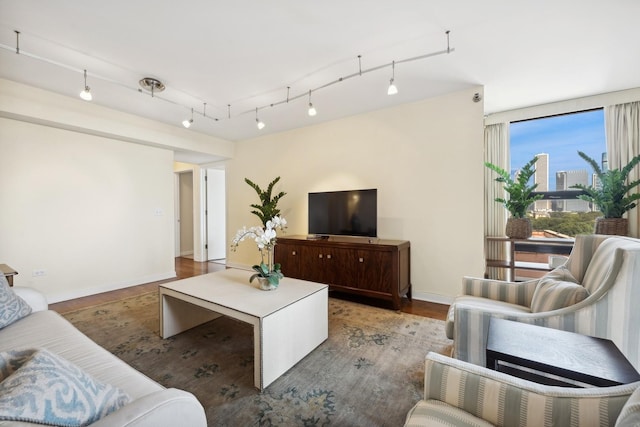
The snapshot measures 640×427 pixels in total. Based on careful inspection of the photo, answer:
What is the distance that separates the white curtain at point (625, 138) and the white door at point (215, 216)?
→ 6.85m

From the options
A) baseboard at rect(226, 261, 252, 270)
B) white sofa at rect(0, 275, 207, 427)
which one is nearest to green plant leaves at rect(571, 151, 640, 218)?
white sofa at rect(0, 275, 207, 427)

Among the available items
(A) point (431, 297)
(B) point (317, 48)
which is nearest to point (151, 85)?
(B) point (317, 48)

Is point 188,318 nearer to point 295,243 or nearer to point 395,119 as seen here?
point 295,243

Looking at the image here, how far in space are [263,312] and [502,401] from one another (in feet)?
4.31

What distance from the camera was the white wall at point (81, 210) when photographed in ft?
10.3

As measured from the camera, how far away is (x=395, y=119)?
3.54 m

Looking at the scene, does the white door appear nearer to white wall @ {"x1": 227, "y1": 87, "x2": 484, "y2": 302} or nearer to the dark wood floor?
the dark wood floor

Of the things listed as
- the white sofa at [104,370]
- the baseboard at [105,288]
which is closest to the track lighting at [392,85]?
the white sofa at [104,370]

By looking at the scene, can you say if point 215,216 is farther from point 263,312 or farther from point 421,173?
point 263,312

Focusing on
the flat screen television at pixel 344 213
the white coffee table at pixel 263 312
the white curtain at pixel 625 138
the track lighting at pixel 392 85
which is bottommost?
the white coffee table at pixel 263 312

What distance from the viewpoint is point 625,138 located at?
3.16 m

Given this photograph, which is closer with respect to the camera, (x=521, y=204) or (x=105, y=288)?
(x=521, y=204)

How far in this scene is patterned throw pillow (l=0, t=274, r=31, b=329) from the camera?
Answer: 163 centimetres

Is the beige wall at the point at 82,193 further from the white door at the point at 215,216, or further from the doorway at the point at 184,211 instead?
the doorway at the point at 184,211
